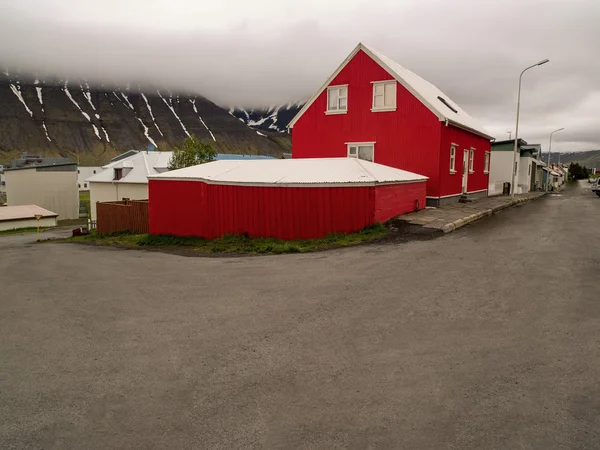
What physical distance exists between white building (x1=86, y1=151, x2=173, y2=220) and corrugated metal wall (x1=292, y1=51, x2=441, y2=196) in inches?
1173

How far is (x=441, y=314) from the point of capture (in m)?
6.04

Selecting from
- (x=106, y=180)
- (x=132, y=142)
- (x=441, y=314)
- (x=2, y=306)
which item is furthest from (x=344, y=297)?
(x=132, y=142)

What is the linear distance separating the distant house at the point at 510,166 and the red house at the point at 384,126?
534 inches

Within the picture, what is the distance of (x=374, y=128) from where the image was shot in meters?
22.8

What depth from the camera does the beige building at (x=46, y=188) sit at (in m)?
61.8

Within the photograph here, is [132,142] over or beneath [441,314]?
over

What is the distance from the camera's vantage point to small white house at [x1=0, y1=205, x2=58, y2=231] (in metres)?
49.1

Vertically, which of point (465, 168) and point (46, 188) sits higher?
point (465, 168)

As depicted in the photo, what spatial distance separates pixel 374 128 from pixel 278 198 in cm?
1070

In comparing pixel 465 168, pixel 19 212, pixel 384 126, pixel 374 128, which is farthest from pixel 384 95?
pixel 19 212

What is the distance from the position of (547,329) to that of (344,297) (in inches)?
117

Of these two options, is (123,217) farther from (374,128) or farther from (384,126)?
(384,126)

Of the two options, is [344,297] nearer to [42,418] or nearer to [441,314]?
[441,314]

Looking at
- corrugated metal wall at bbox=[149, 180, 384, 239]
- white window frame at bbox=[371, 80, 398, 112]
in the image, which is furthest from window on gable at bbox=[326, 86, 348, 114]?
corrugated metal wall at bbox=[149, 180, 384, 239]
